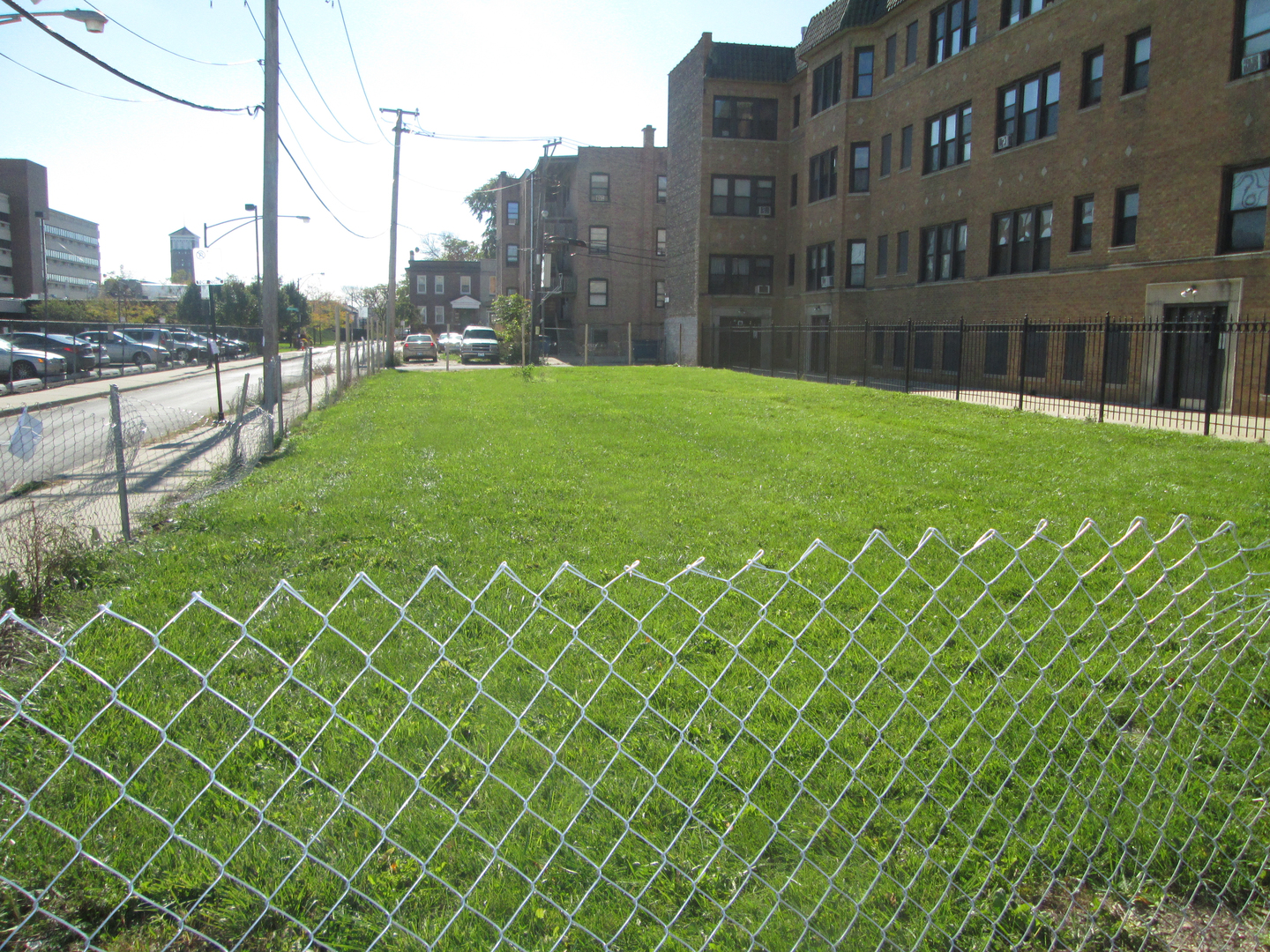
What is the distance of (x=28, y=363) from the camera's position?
28859 millimetres

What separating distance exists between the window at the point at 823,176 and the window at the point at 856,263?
217 cm

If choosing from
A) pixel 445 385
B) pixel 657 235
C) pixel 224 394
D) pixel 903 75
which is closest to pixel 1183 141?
pixel 903 75

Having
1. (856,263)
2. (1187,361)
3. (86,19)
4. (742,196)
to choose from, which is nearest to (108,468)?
(86,19)

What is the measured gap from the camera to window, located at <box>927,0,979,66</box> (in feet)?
86.6

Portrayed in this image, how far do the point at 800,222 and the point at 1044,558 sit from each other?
31385mm

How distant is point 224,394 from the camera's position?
25688mm

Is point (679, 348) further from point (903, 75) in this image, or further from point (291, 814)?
point (291, 814)

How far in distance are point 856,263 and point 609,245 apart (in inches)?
1092

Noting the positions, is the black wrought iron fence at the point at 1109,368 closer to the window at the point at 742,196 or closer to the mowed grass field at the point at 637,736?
the mowed grass field at the point at 637,736

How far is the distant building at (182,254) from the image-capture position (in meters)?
117

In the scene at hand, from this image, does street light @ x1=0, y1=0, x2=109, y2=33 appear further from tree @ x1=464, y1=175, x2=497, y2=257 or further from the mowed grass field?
tree @ x1=464, y1=175, x2=497, y2=257

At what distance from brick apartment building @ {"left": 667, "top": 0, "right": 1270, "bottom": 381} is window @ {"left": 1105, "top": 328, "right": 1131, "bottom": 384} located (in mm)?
805

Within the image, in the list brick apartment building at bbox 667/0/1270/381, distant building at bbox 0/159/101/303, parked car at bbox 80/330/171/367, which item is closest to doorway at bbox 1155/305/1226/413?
brick apartment building at bbox 667/0/1270/381

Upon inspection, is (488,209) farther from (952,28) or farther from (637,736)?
(637,736)
